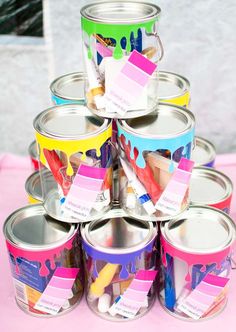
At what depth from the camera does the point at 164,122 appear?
116 cm

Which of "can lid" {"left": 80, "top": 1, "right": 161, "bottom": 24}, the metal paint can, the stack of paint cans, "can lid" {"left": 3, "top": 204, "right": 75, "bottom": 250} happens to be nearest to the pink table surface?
the stack of paint cans

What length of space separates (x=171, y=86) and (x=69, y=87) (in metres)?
0.25

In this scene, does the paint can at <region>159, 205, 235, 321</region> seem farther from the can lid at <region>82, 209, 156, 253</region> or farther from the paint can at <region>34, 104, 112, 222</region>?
the paint can at <region>34, 104, 112, 222</region>

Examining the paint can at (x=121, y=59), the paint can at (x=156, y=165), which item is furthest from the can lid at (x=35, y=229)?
the paint can at (x=121, y=59)

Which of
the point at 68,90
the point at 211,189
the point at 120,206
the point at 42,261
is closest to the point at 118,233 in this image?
the point at 120,206

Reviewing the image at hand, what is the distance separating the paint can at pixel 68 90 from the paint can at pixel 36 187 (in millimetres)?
167

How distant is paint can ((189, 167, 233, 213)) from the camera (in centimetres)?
126

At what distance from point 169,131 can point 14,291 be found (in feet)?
1.69

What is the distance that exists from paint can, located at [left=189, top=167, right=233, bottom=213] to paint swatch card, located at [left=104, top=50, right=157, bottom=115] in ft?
0.93

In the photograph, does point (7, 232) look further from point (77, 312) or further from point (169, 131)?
point (169, 131)

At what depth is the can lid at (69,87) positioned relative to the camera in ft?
4.22

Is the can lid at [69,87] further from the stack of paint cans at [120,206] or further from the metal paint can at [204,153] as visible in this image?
the metal paint can at [204,153]

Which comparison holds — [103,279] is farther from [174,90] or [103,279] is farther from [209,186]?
[174,90]

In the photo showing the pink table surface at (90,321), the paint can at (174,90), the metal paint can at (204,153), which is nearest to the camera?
the pink table surface at (90,321)
